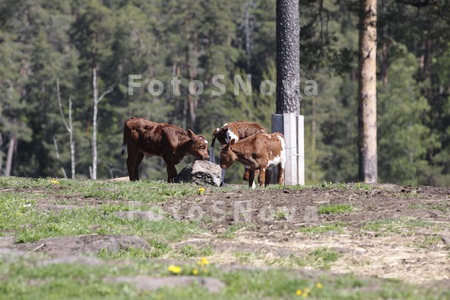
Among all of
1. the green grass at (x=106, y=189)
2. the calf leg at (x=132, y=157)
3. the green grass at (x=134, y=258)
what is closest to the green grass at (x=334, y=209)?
the green grass at (x=134, y=258)

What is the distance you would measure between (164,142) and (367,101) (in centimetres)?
1018

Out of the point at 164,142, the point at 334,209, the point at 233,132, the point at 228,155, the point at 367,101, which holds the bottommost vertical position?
the point at 334,209

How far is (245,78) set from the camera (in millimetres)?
79250

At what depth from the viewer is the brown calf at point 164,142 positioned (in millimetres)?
19453

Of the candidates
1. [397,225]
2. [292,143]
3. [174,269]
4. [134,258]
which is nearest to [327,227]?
[397,225]

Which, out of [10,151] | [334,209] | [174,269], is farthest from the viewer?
[10,151]

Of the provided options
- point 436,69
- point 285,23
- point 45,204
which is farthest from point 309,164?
point 45,204

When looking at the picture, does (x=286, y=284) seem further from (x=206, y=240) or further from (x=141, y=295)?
(x=206, y=240)

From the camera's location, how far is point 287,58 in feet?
70.2

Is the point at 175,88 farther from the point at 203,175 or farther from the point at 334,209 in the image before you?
the point at 334,209

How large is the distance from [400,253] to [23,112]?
223 feet

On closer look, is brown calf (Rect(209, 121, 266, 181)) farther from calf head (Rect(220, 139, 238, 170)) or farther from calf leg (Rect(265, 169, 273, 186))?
calf head (Rect(220, 139, 238, 170))

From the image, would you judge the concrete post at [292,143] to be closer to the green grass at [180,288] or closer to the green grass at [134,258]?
the green grass at [134,258]

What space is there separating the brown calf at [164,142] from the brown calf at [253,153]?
1.56 metres
